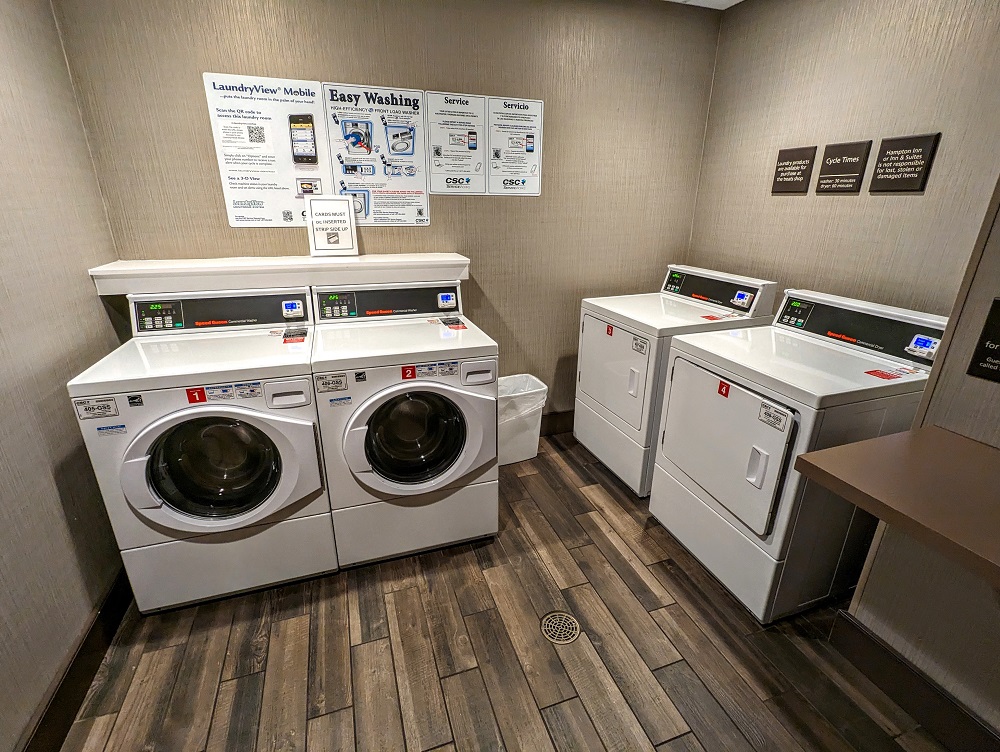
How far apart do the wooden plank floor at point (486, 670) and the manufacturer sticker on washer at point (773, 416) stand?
0.77m

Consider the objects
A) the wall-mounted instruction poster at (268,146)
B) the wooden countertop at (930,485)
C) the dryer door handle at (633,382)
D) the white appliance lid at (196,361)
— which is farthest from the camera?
the dryer door handle at (633,382)

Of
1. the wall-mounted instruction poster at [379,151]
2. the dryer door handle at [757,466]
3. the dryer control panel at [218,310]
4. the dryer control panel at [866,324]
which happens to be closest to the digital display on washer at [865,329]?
the dryer control panel at [866,324]

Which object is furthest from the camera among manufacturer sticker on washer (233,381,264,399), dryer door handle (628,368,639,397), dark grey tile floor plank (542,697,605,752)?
dryer door handle (628,368,639,397)

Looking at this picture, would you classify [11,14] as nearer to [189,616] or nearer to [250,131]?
[250,131]

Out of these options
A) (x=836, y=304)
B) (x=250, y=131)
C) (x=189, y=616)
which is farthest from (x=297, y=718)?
(x=836, y=304)

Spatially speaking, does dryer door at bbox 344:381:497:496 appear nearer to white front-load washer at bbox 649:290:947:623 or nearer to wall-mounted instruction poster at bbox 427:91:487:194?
white front-load washer at bbox 649:290:947:623

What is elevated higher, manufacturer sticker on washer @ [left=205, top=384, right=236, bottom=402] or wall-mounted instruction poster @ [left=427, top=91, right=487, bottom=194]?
wall-mounted instruction poster @ [left=427, top=91, right=487, bottom=194]

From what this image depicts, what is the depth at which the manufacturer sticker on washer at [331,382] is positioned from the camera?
1.68 metres

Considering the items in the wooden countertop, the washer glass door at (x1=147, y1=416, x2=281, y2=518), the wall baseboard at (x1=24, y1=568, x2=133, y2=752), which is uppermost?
the wooden countertop

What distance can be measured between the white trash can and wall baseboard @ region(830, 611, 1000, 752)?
1593mm

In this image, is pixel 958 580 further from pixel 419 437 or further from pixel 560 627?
pixel 419 437

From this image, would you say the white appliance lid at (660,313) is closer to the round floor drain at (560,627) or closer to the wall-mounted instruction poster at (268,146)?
the round floor drain at (560,627)

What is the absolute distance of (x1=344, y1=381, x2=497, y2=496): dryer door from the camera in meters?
1.78

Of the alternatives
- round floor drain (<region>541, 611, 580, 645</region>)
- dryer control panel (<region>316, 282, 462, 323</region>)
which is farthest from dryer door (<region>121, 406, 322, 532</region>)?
round floor drain (<region>541, 611, 580, 645</region>)
